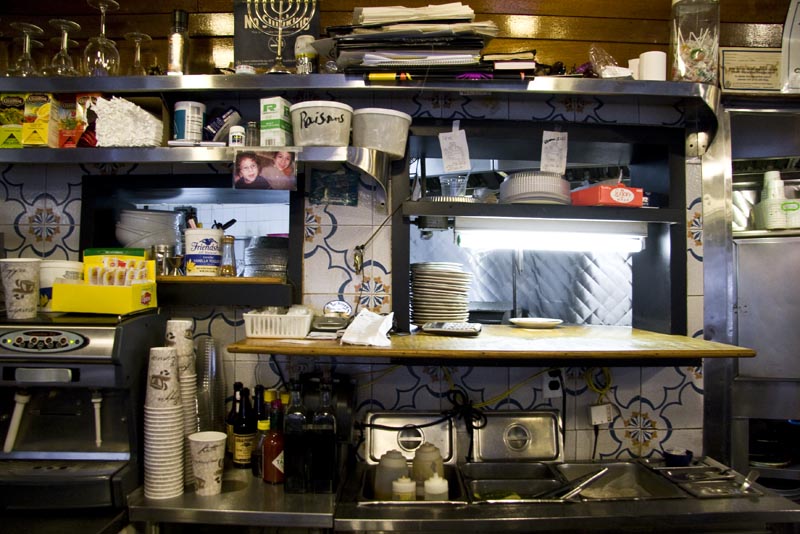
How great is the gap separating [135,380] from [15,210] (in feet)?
3.54

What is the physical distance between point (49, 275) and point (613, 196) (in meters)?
2.10

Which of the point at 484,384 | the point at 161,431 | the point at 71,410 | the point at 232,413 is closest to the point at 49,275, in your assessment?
the point at 71,410

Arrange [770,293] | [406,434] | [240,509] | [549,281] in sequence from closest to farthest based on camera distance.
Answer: [240,509]
[406,434]
[770,293]
[549,281]

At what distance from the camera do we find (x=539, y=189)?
1.98 metres

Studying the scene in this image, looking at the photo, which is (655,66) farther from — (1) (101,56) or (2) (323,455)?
(1) (101,56)

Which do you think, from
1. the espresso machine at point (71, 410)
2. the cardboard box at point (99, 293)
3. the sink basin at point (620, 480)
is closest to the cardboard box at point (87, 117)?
the cardboard box at point (99, 293)

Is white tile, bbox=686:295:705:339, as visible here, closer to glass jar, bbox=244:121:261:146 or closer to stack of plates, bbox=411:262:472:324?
stack of plates, bbox=411:262:472:324

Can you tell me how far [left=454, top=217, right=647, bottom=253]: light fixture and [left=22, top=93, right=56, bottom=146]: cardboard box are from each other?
159cm

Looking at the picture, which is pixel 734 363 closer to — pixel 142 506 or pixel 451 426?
pixel 451 426

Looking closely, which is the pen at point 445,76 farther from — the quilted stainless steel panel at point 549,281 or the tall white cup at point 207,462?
the quilted stainless steel panel at point 549,281

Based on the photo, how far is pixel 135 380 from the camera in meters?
1.75

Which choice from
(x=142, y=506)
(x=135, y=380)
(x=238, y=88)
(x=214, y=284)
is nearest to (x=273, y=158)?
(x=238, y=88)

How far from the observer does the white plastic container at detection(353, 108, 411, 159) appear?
1909 millimetres

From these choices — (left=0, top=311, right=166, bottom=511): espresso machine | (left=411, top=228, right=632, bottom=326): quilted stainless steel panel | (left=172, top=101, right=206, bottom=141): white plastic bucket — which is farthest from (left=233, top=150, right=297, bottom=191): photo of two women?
(left=411, top=228, right=632, bottom=326): quilted stainless steel panel
